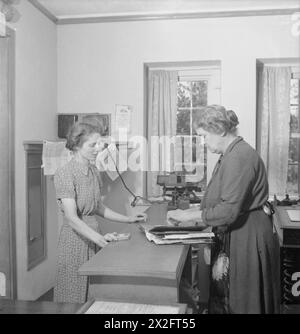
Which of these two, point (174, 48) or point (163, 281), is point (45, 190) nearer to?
point (174, 48)

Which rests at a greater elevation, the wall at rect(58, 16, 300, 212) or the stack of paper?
the wall at rect(58, 16, 300, 212)

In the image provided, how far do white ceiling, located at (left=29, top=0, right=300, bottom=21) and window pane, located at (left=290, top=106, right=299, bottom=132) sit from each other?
621 millimetres

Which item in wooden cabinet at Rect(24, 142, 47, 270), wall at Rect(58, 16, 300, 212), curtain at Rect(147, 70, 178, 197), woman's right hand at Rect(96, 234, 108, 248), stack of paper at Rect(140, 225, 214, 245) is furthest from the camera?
curtain at Rect(147, 70, 178, 197)

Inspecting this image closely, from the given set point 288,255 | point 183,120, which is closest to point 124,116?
point 183,120

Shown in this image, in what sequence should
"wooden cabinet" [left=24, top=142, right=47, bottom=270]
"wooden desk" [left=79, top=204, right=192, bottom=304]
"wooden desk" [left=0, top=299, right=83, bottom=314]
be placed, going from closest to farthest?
"wooden desk" [left=0, top=299, right=83, bottom=314] < "wooden desk" [left=79, top=204, right=192, bottom=304] < "wooden cabinet" [left=24, top=142, right=47, bottom=270]

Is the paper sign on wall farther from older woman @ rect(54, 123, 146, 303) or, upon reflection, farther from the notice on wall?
older woman @ rect(54, 123, 146, 303)

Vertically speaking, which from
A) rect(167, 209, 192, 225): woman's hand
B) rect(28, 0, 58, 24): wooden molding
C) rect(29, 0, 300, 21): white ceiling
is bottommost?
rect(167, 209, 192, 225): woman's hand

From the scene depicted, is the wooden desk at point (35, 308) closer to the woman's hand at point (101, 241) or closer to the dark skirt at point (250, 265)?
the woman's hand at point (101, 241)

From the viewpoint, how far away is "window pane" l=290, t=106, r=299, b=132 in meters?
2.61

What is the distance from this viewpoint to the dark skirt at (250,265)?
147 centimetres

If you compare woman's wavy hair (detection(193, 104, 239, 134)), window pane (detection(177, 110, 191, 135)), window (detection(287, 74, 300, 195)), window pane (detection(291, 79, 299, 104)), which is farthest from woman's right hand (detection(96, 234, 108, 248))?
window pane (detection(291, 79, 299, 104))

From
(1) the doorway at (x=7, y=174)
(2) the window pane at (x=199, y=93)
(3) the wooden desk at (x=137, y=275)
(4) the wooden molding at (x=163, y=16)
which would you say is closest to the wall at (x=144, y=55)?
(4) the wooden molding at (x=163, y=16)

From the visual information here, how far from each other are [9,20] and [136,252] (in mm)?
1525
